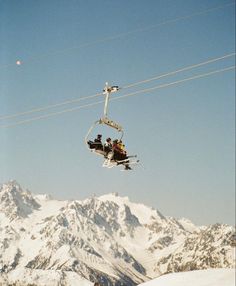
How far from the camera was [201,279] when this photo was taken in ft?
169

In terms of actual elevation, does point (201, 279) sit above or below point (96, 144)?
below

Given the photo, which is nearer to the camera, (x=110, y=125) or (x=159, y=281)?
(x=110, y=125)

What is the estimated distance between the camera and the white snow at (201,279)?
158 feet

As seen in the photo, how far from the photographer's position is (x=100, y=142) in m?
29.8

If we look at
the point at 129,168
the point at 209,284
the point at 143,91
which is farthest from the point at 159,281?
the point at 143,91

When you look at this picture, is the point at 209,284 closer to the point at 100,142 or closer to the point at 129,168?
the point at 129,168

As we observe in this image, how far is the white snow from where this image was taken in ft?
158

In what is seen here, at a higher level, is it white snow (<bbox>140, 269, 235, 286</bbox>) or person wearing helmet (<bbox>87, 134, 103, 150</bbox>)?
person wearing helmet (<bbox>87, 134, 103, 150</bbox>)

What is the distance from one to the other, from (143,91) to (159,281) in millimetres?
38572

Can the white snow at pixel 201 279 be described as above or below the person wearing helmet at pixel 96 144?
below

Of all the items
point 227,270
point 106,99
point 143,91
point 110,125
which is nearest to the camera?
point 143,91

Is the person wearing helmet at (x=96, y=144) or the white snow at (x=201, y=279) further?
the white snow at (x=201, y=279)

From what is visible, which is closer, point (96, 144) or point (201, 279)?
point (96, 144)

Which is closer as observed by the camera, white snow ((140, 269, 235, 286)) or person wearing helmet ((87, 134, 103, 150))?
person wearing helmet ((87, 134, 103, 150))
